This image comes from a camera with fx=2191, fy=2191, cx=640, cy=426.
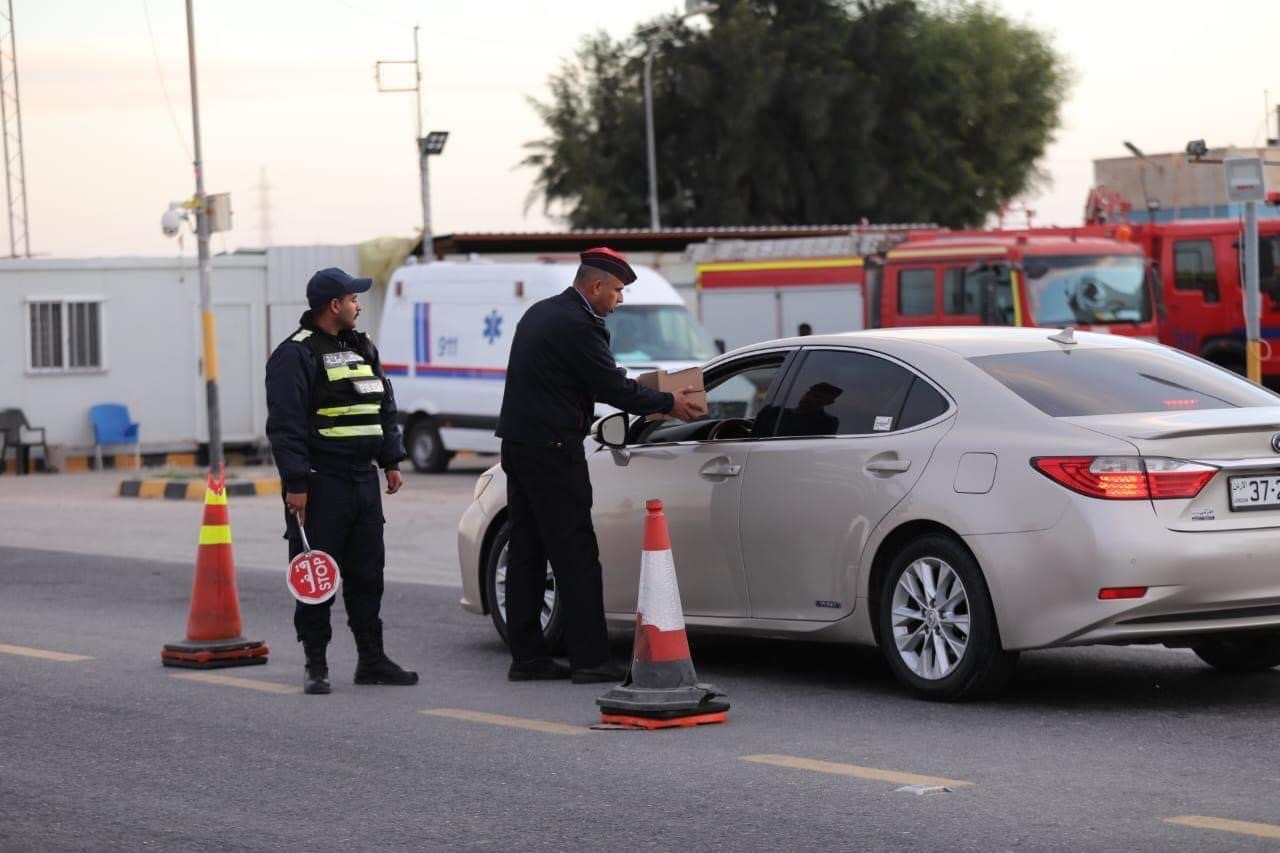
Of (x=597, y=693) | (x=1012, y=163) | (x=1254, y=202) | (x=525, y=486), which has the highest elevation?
(x=1012, y=163)

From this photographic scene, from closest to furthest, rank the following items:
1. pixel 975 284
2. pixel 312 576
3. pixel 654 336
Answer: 1. pixel 312 576
2. pixel 654 336
3. pixel 975 284

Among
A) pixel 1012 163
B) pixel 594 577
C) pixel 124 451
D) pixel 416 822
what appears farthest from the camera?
pixel 1012 163

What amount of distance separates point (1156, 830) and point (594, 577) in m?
3.80

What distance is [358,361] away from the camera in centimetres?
962

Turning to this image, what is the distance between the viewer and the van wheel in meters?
27.3

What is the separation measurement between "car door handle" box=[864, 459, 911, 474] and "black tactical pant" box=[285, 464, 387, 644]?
2153 mm

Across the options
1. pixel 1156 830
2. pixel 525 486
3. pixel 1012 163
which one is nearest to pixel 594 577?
pixel 525 486

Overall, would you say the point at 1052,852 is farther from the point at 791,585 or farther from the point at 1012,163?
the point at 1012,163

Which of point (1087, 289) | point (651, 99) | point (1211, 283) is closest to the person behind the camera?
point (1087, 289)

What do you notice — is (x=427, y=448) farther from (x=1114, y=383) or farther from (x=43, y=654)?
(x=1114, y=383)

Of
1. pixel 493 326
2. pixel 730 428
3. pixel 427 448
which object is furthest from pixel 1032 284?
pixel 730 428

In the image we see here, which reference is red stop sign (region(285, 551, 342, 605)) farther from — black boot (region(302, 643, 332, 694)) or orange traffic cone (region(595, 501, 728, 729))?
orange traffic cone (region(595, 501, 728, 729))

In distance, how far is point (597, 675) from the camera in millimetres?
9531

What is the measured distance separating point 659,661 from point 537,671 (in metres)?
1.48
